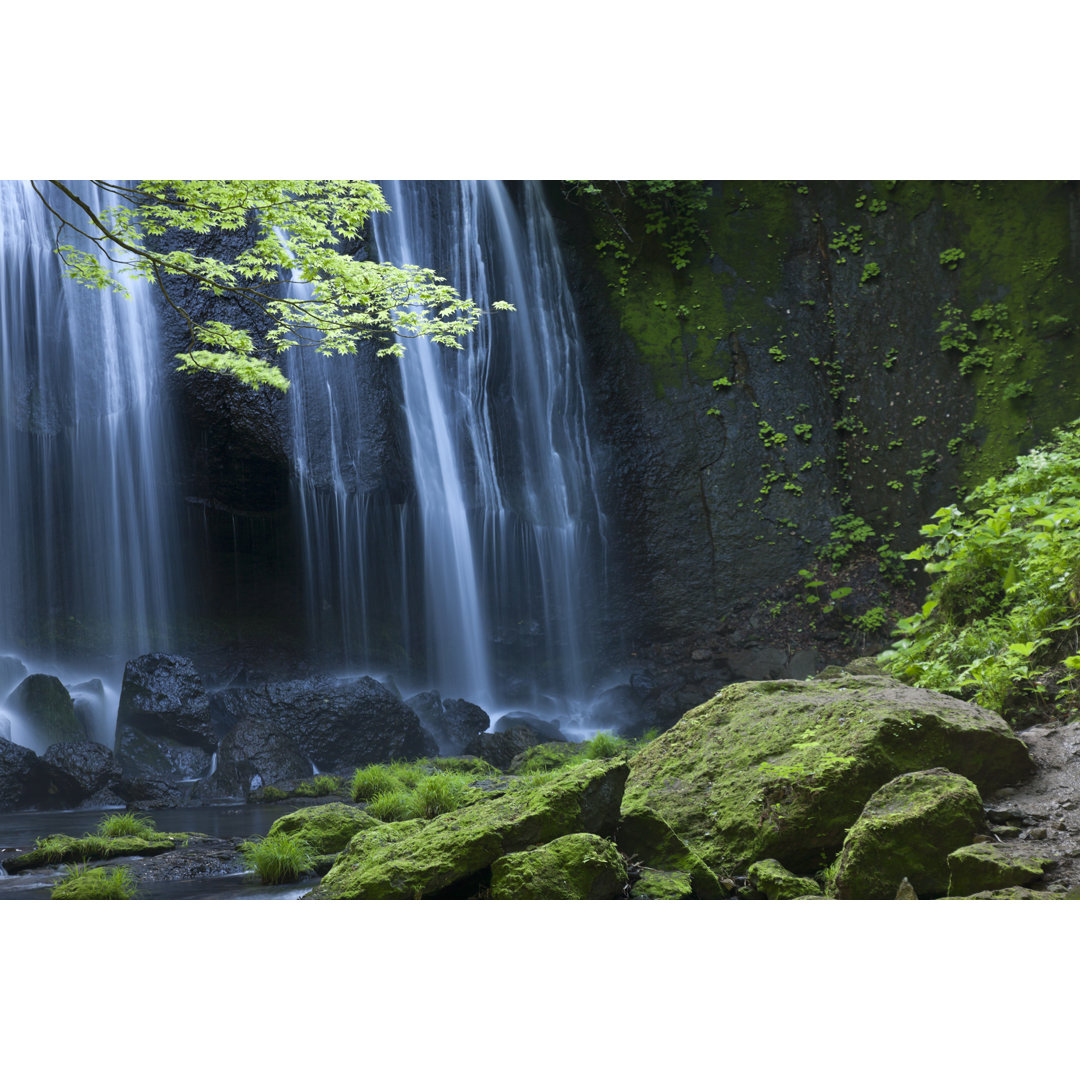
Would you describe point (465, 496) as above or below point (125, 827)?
above

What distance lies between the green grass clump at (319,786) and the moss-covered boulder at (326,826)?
197 cm

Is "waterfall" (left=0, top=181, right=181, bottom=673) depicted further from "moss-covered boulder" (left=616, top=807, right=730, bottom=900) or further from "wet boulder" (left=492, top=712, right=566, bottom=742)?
"moss-covered boulder" (left=616, top=807, right=730, bottom=900)

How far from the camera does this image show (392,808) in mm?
4223

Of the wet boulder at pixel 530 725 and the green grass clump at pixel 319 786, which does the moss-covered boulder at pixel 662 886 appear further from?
the wet boulder at pixel 530 725

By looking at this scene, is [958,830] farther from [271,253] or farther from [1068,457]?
[271,253]

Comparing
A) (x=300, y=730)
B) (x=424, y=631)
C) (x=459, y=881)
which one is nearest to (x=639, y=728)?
(x=424, y=631)

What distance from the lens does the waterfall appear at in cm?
679

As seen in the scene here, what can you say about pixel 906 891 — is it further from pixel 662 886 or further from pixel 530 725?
pixel 530 725

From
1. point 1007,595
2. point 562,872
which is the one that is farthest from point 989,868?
point 1007,595

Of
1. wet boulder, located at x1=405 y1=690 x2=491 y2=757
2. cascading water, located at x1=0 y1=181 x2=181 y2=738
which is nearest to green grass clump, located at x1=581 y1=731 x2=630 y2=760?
wet boulder, located at x1=405 y1=690 x2=491 y2=757

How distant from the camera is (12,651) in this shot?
628 centimetres

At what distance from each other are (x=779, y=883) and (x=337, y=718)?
16.6 feet

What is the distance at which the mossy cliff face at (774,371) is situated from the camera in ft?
25.2

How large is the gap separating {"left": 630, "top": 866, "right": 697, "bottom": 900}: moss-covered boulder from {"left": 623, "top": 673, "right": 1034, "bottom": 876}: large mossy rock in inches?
8.9
